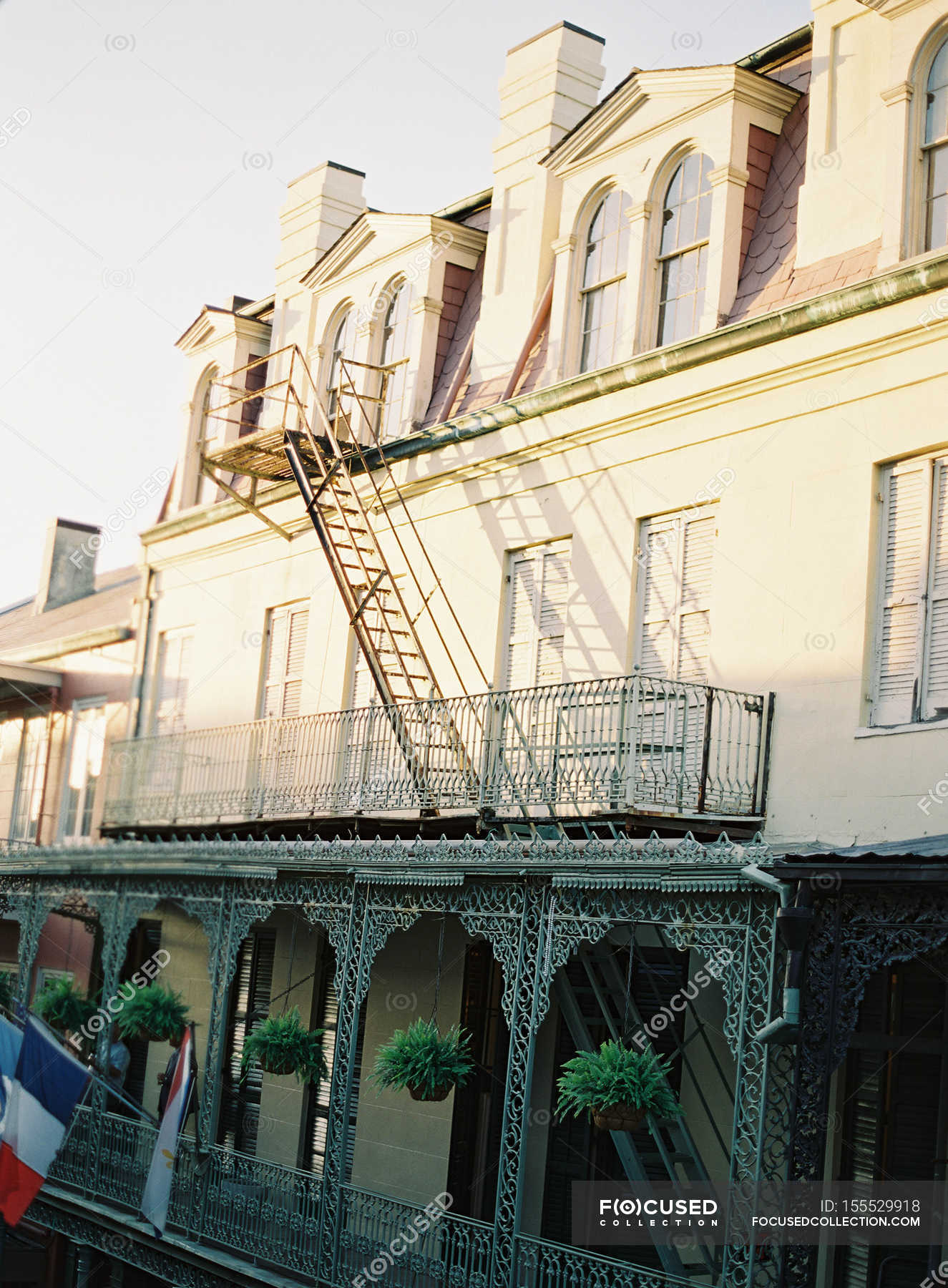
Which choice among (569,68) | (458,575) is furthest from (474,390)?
(569,68)

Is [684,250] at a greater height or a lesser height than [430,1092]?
greater

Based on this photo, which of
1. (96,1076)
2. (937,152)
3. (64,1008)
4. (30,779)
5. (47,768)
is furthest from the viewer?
(30,779)

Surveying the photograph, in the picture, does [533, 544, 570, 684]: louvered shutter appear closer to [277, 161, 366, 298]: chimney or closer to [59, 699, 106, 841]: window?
[277, 161, 366, 298]: chimney

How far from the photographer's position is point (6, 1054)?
1582cm

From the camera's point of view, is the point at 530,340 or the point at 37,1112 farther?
the point at 530,340

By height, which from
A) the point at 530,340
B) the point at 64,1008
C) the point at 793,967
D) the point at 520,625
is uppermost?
the point at 530,340

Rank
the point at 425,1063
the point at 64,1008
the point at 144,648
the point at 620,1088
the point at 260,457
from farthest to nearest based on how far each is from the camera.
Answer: the point at 144,648, the point at 64,1008, the point at 260,457, the point at 425,1063, the point at 620,1088

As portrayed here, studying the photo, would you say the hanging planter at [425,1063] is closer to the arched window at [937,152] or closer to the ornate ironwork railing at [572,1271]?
the ornate ironwork railing at [572,1271]

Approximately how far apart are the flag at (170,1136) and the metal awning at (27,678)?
449 inches

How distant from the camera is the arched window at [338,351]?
19.4 m

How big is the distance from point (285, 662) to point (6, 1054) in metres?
5.85

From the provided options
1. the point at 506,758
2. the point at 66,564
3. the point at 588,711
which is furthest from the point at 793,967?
the point at 66,564

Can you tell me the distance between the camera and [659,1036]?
1318cm

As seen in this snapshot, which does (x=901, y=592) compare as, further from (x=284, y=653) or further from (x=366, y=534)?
(x=284, y=653)
